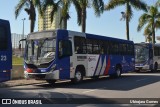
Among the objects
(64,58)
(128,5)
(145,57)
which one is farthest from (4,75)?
(128,5)

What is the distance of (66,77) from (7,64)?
5.38 metres

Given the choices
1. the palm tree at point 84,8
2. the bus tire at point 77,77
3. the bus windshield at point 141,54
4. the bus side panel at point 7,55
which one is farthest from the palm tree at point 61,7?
the bus side panel at point 7,55

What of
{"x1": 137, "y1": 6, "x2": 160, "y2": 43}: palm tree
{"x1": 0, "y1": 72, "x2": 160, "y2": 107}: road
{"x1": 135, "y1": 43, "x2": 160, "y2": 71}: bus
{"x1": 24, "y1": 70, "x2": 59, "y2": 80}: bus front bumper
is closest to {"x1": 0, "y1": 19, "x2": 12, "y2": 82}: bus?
{"x1": 0, "y1": 72, "x2": 160, "y2": 107}: road

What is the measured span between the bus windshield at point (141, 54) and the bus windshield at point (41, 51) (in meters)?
18.0

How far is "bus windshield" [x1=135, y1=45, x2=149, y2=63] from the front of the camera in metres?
35.2

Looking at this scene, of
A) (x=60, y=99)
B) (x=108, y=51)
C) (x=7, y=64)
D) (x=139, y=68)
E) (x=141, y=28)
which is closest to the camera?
(x=60, y=99)

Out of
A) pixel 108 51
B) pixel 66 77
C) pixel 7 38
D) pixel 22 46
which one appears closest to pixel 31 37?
pixel 22 46

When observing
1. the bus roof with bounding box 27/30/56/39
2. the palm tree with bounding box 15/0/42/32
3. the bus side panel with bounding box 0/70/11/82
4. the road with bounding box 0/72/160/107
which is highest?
the palm tree with bounding box 15/0/42/32

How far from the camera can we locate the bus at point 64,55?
60.5 feet

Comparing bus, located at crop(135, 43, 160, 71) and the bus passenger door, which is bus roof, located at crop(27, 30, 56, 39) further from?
bus, located at crop(135, 43, 160, 71)

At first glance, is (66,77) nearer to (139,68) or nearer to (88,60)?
(88,60)

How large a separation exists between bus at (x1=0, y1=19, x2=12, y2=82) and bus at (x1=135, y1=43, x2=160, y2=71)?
22.2m

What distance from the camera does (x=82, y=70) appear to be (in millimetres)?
21234

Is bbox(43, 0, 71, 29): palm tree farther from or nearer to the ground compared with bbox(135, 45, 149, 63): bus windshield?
farther from the ground
